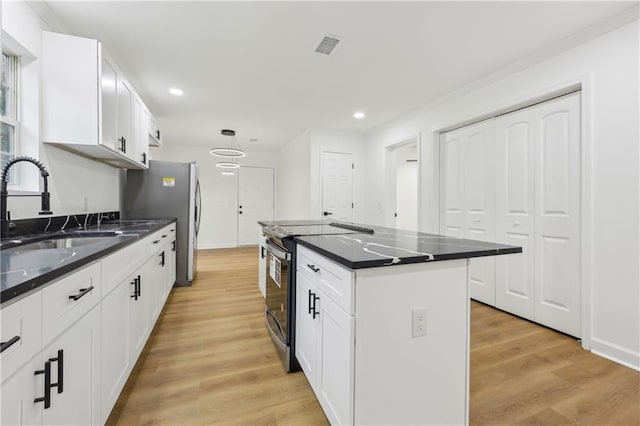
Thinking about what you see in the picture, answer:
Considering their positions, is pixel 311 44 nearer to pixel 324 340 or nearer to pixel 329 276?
pixel 329 276

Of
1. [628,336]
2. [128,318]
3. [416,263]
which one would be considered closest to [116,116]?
[128,318]

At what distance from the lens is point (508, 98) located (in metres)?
2.73

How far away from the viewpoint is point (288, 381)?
5.60 ft

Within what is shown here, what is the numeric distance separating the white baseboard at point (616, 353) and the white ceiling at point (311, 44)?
243 centimetres

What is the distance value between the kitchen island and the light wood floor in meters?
0.40

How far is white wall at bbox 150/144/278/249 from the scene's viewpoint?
21.3 ft

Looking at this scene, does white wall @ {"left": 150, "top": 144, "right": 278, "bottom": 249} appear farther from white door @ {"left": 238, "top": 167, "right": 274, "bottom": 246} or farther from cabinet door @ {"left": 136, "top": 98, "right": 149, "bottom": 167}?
cabinet door @ {"left": 136, "top": 98, "right": 149, "bottom": 167}

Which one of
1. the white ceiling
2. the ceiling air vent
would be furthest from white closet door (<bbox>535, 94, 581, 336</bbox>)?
the ceiling air vent

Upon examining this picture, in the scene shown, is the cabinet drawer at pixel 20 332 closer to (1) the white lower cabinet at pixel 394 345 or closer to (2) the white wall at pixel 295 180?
(1) the white lower cabinet at pixel 394 345

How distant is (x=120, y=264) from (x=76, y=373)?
1.92 ft

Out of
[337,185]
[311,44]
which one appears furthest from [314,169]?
[311,44]

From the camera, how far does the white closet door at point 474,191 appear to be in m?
3.01

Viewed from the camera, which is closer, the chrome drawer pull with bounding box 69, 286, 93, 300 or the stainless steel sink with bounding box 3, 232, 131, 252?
the chrome drawer pull with bounding box 69, 286, 93, 300

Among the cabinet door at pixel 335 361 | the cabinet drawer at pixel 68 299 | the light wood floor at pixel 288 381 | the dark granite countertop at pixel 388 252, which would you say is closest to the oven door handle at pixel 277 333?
the light wood floor at pixel 288 381
